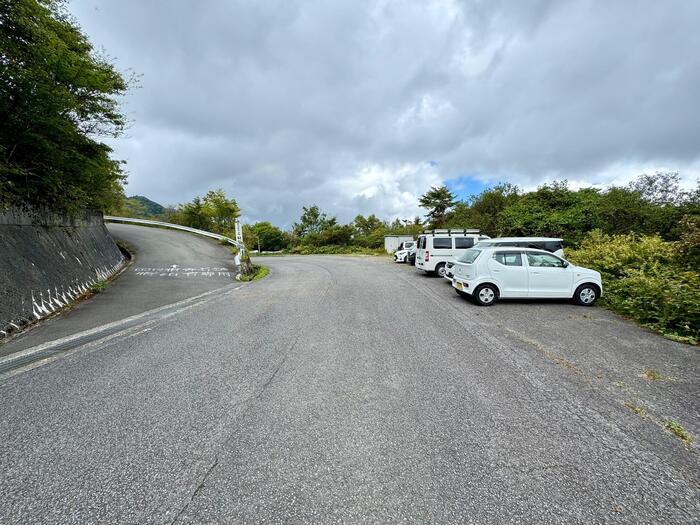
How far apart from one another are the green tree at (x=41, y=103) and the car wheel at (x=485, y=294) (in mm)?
10653

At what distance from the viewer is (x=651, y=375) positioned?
3.38m

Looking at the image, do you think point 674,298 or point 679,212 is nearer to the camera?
point 674,298

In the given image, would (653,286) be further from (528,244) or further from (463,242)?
(463,242)

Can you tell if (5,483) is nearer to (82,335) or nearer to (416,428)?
(416,428)

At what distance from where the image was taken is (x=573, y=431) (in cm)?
239

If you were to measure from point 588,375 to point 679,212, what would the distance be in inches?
548

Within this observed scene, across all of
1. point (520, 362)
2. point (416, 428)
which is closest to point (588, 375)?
point (520, 362)

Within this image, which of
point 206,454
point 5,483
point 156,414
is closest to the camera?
point 5,483

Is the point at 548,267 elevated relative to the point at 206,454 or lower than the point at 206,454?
elevated

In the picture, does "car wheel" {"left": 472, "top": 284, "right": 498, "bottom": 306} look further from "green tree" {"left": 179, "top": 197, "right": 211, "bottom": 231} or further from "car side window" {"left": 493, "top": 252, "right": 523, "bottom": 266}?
"green tree" {"left": 179, "top": 197, "right": 211, "bottom": 231}

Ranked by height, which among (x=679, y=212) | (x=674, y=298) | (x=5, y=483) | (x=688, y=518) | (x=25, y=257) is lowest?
(x=688, y=518)

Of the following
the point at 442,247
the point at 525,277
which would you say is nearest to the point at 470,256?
the point at 525,277

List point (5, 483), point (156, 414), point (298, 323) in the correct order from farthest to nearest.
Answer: point (298, 323) → point (156, 414) → point (5, 483)

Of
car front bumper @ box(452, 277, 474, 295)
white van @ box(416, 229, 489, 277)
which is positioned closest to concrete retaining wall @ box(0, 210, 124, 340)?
car front bumper @ box(452, 277, 474, 295)
